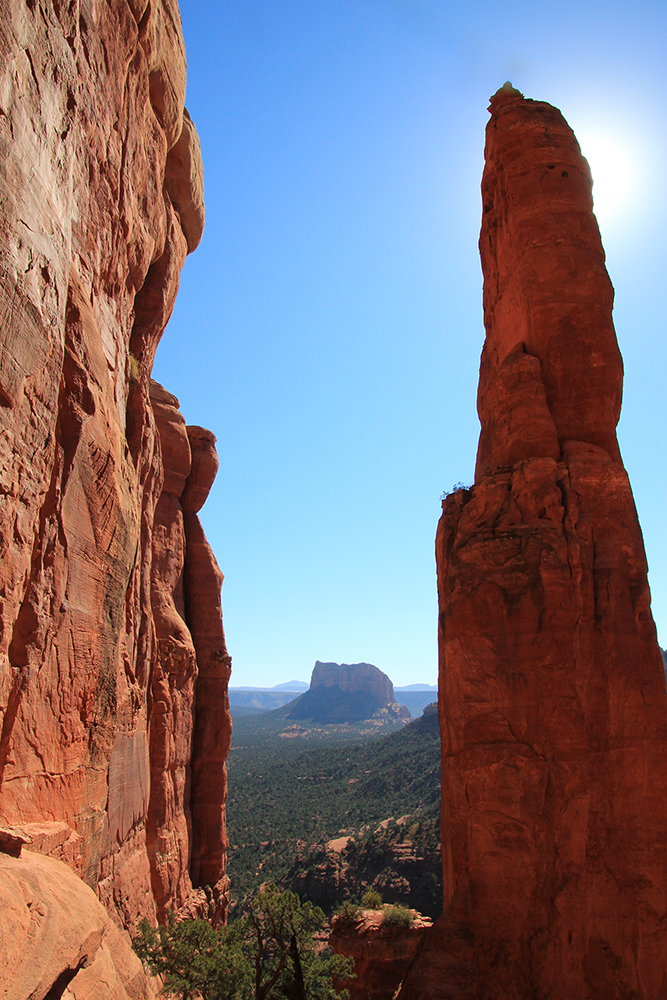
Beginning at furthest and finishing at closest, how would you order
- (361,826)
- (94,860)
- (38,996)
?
(361,826)
(94,860)
(38,996)

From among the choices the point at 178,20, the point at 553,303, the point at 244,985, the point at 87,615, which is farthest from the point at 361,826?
the point at 178,20

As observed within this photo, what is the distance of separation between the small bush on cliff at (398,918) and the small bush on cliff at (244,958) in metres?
3.28

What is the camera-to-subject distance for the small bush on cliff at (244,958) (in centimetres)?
1428

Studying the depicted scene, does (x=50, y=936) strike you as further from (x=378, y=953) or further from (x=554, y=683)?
(x=378, y=953)

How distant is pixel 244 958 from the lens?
1579cm

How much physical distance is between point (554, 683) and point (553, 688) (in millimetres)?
120

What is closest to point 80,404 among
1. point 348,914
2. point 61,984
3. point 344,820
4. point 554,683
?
point 61,984

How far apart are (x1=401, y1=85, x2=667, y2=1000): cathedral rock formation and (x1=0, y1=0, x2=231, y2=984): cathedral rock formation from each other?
8.00 meters

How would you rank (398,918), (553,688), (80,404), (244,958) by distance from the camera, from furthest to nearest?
(398,918) < (244,958) < (553,688) < (80,404)

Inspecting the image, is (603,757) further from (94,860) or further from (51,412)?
(51,412)

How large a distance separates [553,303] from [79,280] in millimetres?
14580

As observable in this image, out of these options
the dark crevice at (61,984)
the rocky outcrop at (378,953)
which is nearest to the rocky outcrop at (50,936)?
the dark crevice at (61,984)

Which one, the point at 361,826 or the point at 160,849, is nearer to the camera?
the point at 160,849

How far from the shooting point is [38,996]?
224 inches
